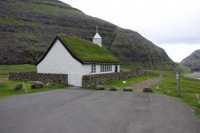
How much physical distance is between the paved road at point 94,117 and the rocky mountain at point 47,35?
6428 cm

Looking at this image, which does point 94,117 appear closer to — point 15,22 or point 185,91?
point 185,91

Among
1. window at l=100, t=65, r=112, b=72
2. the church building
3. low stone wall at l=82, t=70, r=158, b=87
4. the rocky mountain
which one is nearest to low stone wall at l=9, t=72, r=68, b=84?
the church building

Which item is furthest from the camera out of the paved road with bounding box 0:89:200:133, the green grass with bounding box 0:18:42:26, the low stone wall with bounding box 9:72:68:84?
the green grass with bounding box 0:18:42:26

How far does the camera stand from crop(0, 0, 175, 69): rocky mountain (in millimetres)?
84181

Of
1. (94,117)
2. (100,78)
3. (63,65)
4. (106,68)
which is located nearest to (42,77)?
(63,65)

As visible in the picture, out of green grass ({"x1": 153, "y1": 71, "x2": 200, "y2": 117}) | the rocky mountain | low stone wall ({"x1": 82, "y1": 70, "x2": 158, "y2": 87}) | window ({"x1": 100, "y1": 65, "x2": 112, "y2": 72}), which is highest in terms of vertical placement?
the rocky mountain

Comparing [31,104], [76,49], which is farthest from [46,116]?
[76,49]

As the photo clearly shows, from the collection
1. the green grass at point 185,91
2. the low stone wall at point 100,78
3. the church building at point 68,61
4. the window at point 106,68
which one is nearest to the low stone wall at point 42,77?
the church building at point 68,61

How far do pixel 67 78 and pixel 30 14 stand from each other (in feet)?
297

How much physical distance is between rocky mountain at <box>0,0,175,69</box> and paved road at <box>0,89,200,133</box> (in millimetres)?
64277

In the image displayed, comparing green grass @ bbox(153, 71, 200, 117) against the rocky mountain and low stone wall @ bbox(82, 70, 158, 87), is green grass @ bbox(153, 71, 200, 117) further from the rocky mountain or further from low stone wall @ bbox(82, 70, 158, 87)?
the rocky mountain

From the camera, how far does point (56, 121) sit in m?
13.7

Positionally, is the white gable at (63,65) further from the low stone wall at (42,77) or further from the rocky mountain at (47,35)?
the rocky mountain at (47,35)

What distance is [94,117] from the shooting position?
14.9 meters
